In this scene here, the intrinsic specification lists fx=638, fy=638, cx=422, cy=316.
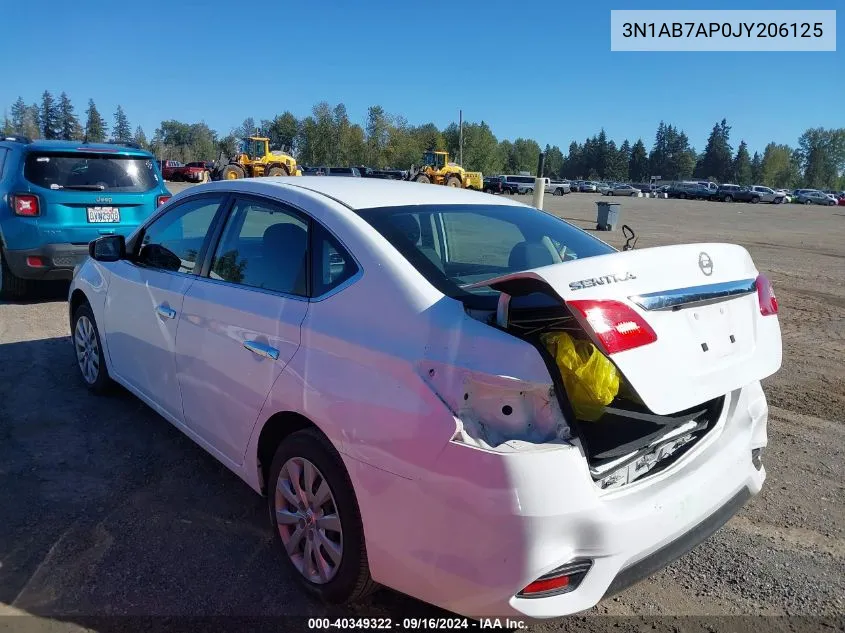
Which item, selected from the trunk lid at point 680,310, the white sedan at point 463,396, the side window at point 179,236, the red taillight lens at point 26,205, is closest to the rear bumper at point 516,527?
the white sedan at point 463,396

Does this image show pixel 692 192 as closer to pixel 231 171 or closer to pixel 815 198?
pixel 815 198

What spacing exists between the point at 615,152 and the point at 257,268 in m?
148

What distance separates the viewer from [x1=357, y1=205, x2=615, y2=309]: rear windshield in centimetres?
249

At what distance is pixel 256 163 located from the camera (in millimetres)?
37906

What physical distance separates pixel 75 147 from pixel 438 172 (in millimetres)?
39088

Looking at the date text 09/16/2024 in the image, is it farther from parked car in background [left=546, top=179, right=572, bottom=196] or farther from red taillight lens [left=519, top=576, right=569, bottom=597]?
parked car in background [left=546, top=179, right=572, bottom=196]

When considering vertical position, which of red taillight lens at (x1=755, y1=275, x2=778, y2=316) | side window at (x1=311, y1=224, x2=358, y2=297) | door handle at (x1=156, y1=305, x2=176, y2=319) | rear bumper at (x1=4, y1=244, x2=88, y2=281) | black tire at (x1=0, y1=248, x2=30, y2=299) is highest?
side window at (x1=311, y1=224, x2=358, y2=297)

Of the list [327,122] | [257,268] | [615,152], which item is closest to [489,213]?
[257,268]

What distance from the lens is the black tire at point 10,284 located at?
748 centimetres

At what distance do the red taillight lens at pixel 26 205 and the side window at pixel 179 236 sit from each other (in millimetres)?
4096

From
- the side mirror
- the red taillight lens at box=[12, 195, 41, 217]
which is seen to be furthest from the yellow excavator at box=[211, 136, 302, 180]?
→ the side mirror

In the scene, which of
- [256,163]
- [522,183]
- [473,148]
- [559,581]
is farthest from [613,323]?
[473,148]

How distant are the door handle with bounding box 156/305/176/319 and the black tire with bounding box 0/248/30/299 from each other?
5.07 metres

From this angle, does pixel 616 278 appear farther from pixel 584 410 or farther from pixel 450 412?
pixel 450 412
